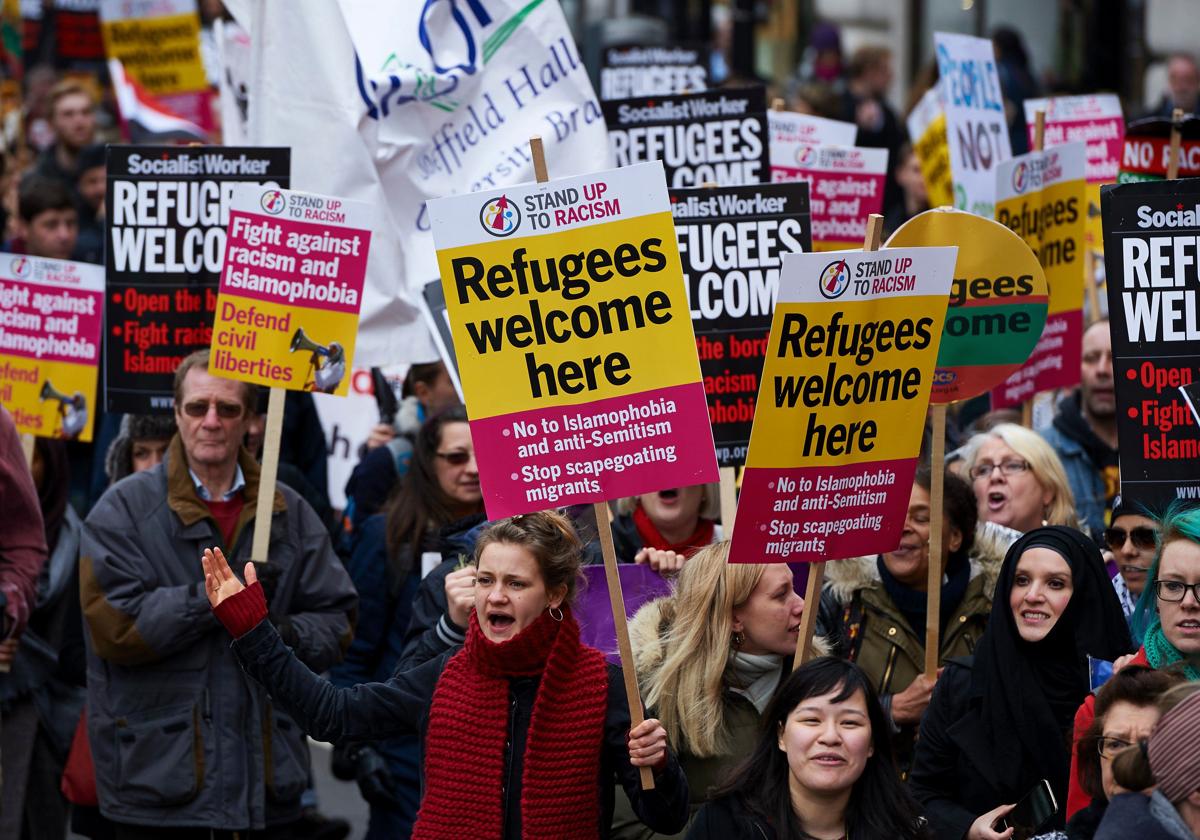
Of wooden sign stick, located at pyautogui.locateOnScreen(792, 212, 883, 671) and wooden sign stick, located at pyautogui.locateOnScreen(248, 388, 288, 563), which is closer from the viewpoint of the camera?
wooden sign stick, located at pyautogui.locateOnScreen(792, 212, 883, 671)

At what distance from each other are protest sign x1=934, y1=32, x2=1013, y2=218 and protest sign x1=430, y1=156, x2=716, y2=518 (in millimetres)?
4227

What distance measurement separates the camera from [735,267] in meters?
7.17

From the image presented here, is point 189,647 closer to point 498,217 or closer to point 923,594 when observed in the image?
point 498,217

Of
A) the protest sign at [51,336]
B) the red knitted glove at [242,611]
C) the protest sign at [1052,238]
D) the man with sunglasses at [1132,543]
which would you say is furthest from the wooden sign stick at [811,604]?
the protest sign at [51,336]

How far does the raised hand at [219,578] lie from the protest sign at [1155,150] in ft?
12.4

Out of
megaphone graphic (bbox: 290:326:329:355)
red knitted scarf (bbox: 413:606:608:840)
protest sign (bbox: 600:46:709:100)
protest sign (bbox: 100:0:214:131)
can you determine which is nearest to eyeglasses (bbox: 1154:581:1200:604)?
red knitted scarf (bbox: 413:606:608:840)

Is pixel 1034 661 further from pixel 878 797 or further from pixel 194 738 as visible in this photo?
pixel 194 738

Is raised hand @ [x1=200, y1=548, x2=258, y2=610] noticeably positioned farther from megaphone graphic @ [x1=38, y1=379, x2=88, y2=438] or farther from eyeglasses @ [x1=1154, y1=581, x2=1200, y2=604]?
megaphone graphic @ [x1=38, y1=379, x2=88, y2=438]

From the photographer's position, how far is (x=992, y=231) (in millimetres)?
6691

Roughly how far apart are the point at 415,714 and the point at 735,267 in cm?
237

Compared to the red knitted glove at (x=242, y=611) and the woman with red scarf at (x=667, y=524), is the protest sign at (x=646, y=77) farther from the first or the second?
the red knitted glove at (x=242, y=611)

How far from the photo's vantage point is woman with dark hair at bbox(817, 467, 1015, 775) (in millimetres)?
6266

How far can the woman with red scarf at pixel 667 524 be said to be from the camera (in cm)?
713

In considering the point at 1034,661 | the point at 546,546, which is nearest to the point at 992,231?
the point at 1034,661
